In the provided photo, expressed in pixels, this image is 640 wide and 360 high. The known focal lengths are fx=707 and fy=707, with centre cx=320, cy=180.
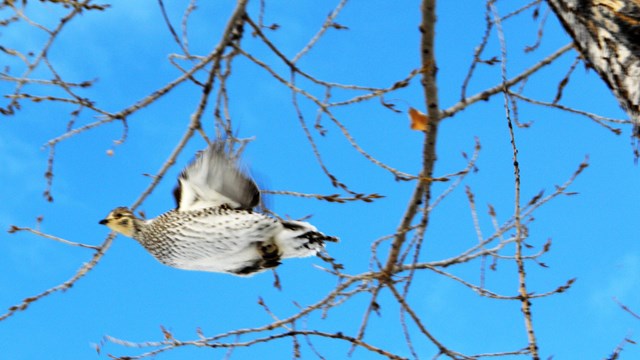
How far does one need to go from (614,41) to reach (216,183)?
2.11 m

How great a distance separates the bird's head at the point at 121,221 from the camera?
4031 millimetres

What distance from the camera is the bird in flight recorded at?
3592mm

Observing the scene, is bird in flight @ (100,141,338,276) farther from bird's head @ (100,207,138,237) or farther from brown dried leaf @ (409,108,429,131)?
brown dried leaf @ (409,108,429,131)

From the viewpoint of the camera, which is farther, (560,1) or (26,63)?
(26,63)

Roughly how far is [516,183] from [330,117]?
993 mm

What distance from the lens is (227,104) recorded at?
341 centimetres

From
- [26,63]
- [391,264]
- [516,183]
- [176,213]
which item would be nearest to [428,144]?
[516,183]

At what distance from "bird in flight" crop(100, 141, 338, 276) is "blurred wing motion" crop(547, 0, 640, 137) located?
6.01ft

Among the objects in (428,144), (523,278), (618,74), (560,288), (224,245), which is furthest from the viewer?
(224,245)

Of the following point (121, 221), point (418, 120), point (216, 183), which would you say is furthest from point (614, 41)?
point (121, 221)

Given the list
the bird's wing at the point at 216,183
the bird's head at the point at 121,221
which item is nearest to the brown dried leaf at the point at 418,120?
the bird's wing at the point at 216,183

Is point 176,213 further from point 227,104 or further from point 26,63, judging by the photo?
point 26,63

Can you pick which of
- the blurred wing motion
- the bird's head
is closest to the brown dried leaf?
the blurred wing motion

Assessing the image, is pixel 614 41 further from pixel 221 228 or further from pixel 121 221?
pixel 121 221
